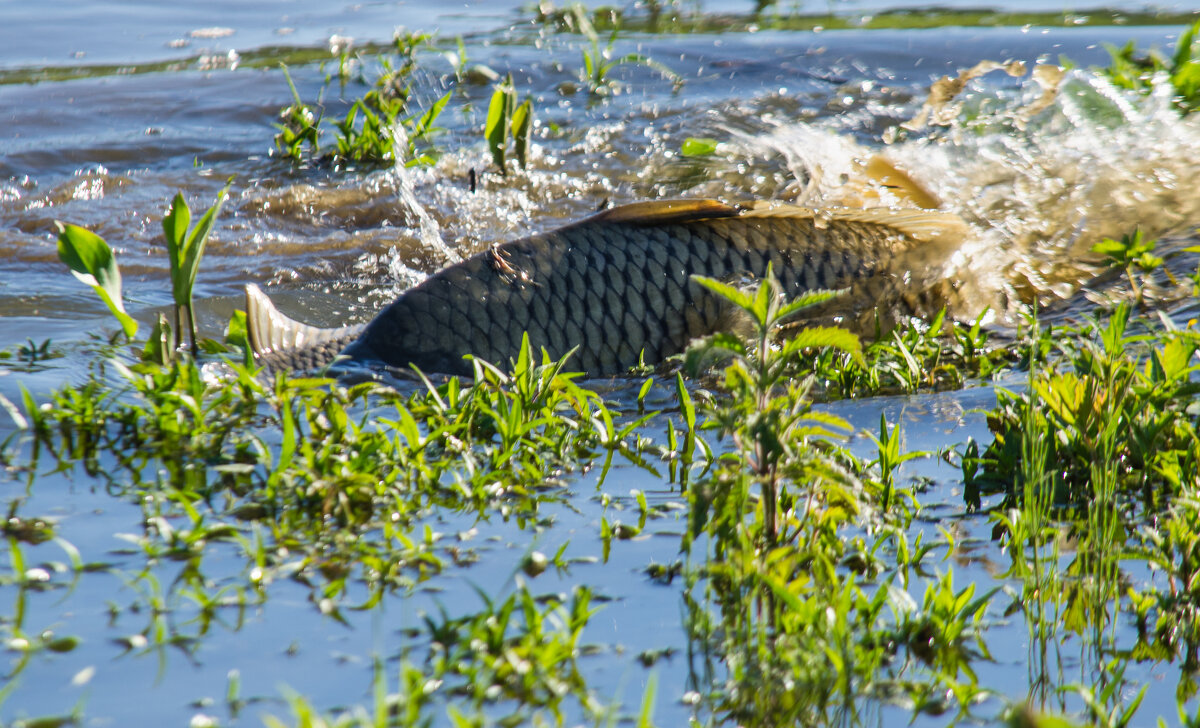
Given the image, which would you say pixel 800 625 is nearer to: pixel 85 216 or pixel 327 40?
pixel 85 216

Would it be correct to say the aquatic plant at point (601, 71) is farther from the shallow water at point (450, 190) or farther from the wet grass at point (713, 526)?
the wet grass at point (713, 526)

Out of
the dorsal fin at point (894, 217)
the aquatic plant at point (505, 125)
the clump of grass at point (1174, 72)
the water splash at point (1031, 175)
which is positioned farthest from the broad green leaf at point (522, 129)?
the clump of grass at point (1174, 72)

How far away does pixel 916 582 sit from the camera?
2.06m

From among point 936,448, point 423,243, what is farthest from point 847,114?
point 936,448

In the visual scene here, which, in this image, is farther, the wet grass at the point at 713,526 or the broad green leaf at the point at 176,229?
the broad green leaf at the point at 176,229

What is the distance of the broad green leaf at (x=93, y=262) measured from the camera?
280cm

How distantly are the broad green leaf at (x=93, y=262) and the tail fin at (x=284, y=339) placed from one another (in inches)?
19.9

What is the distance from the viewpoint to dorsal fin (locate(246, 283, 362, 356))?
352 cm

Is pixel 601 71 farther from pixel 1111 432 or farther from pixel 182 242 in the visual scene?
pixel 1111 432

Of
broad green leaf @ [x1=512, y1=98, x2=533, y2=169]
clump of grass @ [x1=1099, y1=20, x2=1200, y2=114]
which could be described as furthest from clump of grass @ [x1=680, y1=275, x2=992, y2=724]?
clump of grass @ [x1=1099, y1=20, x2=1200, y2=114]

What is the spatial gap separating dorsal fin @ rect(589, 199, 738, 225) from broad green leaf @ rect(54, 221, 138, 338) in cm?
132

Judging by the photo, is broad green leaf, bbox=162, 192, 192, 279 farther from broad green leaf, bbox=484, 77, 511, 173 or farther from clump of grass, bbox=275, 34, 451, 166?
clump of grass, bbox=275, 34, 451, 166

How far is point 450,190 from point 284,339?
7.99 ft

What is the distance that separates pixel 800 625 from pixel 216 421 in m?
1.57
